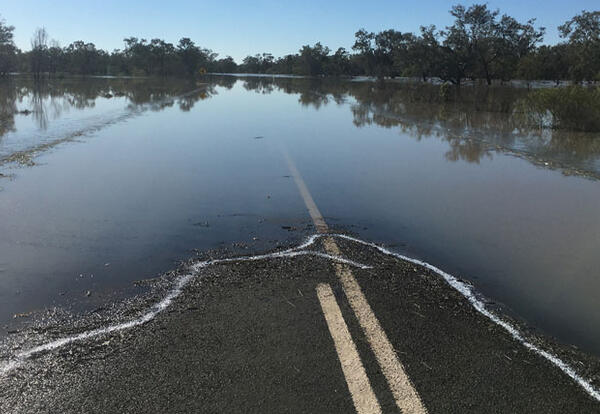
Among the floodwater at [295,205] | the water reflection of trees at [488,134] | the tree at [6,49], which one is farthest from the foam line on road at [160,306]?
the tree at [6,49]

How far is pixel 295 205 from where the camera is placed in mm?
8273

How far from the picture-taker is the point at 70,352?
→ 12.1 ft

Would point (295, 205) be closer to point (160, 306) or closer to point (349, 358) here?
point (160, 306)

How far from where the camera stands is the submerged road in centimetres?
314

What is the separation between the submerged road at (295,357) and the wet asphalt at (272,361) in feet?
0.03

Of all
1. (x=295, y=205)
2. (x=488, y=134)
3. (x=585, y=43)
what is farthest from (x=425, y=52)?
(x=295, y=205)

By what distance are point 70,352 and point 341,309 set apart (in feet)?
7.08

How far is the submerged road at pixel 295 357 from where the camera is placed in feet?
10.3

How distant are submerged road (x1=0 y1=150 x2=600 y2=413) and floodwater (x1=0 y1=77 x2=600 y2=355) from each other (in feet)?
2.36

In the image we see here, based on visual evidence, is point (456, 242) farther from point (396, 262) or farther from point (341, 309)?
point (341, 309)

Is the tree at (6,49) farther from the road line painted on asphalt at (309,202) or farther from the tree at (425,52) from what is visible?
the road line painted on asphalt at (309,202)

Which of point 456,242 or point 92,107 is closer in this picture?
point 456,242

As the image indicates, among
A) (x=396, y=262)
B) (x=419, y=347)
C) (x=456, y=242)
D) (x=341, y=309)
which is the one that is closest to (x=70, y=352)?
(x=341, y=309)

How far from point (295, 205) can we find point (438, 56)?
64.7 m
